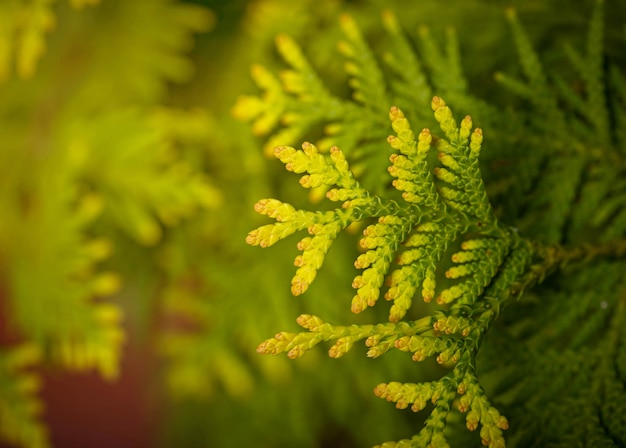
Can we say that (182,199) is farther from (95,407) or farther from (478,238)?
(95,407)

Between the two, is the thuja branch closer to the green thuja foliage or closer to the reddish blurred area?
the green thuja foliage

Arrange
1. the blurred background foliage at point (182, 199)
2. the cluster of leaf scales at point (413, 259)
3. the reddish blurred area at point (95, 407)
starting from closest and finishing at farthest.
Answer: the cluster of leaf scales at point (413, 259) < the blurred background foliage at point (182, 199) < the reddish blurred area at point (95, 407)

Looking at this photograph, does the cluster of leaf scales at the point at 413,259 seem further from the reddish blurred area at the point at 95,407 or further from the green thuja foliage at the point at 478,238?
the reddish blurred area at the point at 95,407

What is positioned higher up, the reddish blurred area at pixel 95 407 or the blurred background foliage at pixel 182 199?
the blurred background foliage at pixel 182 199

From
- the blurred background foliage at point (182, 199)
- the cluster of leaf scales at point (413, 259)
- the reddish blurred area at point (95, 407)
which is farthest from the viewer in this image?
the reddish blurred area at point (95, 407)

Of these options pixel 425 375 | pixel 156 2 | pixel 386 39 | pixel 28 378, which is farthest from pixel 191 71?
pixel 425 375

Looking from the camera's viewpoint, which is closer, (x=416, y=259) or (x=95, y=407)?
(x=416, y=259)

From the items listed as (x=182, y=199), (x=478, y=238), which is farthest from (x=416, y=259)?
(x=182, y=199)

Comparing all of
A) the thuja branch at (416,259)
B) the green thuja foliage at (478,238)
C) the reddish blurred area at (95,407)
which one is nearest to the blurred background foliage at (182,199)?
the green thuja foliage at (478,238)
